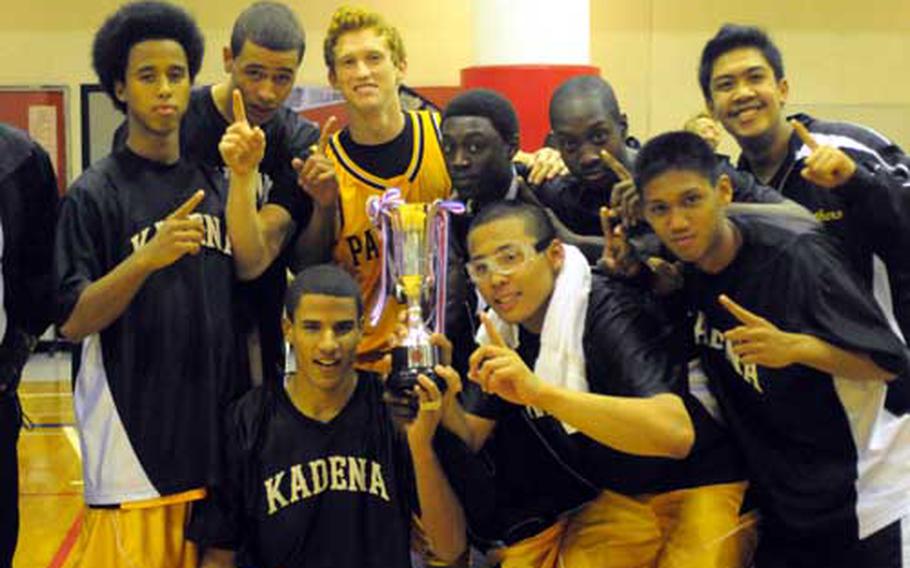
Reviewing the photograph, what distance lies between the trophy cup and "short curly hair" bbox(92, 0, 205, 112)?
67 centimetres

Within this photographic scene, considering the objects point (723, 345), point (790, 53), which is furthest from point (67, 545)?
point (790, 53)

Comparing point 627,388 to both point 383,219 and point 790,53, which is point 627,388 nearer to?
point 383,219

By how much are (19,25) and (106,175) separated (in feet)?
27.0

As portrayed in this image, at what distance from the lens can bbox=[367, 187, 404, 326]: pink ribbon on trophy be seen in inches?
121

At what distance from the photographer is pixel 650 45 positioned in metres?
10.7

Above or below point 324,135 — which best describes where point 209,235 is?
below

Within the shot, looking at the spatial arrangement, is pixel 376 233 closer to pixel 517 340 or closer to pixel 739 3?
pixel 517 340

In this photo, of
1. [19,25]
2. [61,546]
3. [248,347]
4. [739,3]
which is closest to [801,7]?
[739,3]

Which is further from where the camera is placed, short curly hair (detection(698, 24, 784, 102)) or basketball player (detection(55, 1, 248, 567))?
short curly hair (detection(698, 24, 784, 102))

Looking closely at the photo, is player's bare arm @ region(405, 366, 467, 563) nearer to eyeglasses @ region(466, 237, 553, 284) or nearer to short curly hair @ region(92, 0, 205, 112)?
eyeglasses @ region(466, 237, 553, 284)

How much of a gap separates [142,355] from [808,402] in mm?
1657

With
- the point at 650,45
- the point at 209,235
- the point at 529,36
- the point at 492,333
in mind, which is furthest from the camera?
the point at 650,45

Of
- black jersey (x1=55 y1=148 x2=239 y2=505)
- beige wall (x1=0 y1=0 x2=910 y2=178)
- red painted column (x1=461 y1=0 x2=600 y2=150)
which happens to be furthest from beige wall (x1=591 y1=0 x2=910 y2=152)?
black jersey (x1=55 y1=148 x2=239 y2=505)

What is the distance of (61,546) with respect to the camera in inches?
223
